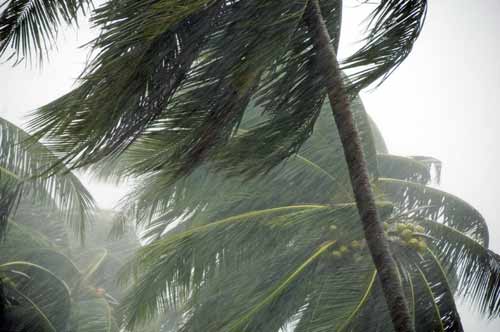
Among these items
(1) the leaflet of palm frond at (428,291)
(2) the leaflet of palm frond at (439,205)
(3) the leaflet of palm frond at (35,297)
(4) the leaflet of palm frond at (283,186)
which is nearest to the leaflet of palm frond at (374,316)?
(1) the leaflet of palm frond at (428,291)

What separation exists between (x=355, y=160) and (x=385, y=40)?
0.80 meters

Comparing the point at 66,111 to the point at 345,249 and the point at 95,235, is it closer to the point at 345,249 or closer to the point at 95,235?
the point at 345,249

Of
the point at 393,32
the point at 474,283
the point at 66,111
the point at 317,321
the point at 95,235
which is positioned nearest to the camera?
the point at 66,111

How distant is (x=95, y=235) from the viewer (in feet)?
42.6

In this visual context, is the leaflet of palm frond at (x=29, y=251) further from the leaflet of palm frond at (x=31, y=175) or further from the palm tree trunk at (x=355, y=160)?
the palm tree trunk at (x=355, y=160)

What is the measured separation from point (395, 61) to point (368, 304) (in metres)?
2.60

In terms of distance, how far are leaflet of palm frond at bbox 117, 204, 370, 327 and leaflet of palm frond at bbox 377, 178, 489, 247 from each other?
87.2 inches

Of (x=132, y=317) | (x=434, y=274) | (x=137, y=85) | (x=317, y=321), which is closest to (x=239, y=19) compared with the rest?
(x=137, y=85)

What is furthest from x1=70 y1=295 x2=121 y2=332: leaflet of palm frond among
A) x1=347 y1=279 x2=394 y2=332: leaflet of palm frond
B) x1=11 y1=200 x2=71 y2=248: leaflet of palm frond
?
x1=347 y1=279 x2=394 y2=332: leaflet of palm frond

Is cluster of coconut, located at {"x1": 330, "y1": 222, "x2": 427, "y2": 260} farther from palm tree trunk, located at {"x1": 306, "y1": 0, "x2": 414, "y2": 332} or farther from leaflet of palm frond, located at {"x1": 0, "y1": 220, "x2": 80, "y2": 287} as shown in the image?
leaflet of palm frond, located at {"x1": 0, "y1": 220, "x2": 80, "y2": 287}

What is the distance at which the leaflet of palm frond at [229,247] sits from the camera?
4406 millimetres

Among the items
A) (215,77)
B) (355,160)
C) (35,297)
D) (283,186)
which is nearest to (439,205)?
(283,186)

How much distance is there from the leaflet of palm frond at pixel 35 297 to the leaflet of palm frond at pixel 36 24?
3.82 m

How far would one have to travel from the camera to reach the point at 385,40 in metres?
3.05
